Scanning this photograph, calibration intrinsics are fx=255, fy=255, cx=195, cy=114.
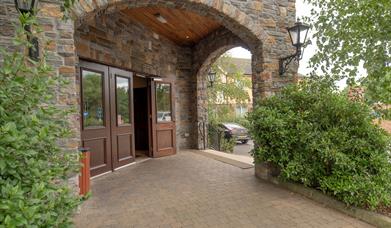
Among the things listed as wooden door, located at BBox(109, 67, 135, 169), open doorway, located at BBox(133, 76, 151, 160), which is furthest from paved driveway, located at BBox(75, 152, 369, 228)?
open doorway, located at BBox(133, 76, 151, 160)

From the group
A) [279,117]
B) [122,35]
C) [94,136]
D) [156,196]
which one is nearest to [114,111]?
[94,136]

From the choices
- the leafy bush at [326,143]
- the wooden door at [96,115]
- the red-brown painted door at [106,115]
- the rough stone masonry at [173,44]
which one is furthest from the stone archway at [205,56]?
the wooden door at [96,115]

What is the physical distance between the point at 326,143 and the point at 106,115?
375 centimetres

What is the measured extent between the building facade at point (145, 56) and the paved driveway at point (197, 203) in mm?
881

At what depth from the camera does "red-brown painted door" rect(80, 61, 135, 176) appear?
4465 millimetres

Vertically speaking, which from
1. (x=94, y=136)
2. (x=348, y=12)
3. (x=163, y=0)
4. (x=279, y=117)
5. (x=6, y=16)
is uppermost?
(x=163, y=0)

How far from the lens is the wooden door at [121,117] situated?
199 inches

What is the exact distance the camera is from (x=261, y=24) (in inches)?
172

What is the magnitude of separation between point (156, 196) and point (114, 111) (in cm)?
223

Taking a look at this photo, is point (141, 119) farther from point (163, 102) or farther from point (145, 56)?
point (145, 56)

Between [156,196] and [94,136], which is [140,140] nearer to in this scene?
[94,136]

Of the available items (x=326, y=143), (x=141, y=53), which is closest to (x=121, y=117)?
(x=141, y=53)

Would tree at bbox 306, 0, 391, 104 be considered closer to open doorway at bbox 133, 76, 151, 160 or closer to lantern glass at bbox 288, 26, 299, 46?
lantern glass at bbox 288, 26, 299, 46

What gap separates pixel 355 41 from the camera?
3.22 m
